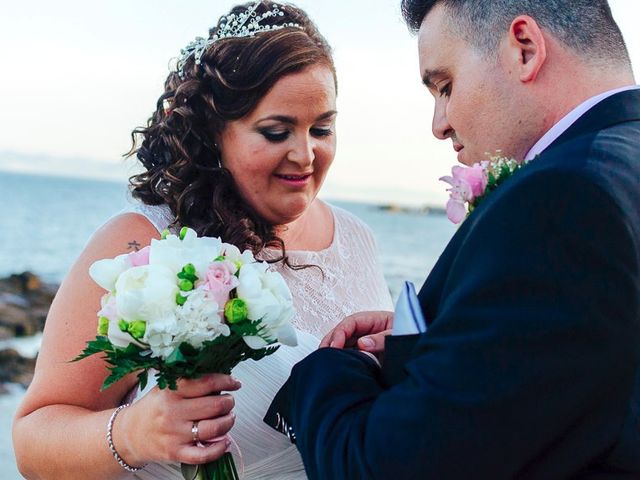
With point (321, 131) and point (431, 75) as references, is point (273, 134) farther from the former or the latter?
point (431, 75)

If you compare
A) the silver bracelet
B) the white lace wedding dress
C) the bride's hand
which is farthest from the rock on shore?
the bride's hand

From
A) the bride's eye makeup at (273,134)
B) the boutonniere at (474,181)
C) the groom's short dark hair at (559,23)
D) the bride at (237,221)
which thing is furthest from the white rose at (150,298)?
the bride's eye makeup at (273,134)

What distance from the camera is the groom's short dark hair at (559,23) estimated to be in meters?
2.22

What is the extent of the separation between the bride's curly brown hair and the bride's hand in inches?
44.4

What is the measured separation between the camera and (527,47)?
7.32ft

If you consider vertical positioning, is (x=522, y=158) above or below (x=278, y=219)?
above

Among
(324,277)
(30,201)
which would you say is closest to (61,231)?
(30,201)

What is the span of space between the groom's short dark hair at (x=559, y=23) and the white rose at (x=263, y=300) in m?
0.89

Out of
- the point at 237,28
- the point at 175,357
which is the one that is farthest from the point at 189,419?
the point at 237,28

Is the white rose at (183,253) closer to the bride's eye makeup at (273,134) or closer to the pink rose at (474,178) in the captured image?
the pink rose at (474,178)

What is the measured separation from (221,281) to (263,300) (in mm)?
134

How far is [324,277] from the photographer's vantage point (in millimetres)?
4000

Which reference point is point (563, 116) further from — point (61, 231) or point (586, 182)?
point (61, 231)

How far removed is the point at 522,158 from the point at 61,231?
146 ft
